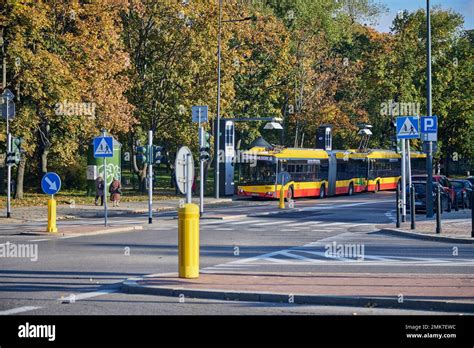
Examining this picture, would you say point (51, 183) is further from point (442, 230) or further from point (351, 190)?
point (351, 190)

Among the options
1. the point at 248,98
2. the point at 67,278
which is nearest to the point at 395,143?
the point at 67,278

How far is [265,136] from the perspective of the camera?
252 feet

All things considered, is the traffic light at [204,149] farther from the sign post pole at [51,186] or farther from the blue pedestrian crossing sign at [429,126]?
the sign post pole at [51,186]

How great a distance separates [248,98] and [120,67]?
20.4 metres

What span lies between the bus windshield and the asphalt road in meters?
17.9

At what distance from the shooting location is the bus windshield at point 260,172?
170 ft

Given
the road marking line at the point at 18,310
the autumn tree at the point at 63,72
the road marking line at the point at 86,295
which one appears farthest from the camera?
the autumn tree at the point at 63,72

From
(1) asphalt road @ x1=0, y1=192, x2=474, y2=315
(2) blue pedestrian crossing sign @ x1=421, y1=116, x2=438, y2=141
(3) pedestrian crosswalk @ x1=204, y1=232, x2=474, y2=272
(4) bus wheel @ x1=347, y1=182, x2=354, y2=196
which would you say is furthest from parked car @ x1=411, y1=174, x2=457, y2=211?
(4) bus wheel @ x1=347, y1=182, x2=354, y2=196

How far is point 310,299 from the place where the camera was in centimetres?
1254

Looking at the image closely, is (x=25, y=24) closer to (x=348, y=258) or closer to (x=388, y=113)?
(x=348, y=258)

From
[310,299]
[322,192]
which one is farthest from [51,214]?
[322,192]

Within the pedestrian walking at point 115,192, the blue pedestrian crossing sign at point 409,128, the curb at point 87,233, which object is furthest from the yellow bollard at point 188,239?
the pedestrian walking at point 115,192

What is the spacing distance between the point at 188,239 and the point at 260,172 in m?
37.5

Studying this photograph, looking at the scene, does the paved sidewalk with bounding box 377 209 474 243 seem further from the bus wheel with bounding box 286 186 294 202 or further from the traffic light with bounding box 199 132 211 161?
the bus wheel with bounding box 286 186 294 202
